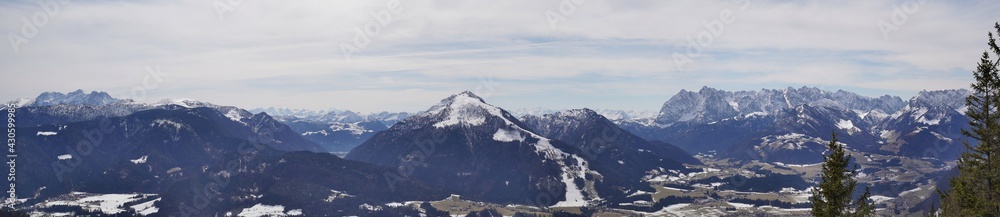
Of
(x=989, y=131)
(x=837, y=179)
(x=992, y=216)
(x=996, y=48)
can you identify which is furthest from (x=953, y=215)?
(x=996, y=48)

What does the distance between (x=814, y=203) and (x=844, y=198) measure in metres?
2.80

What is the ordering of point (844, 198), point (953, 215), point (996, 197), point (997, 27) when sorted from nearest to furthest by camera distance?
1. point (997, 27)
2. point (996, 197)
3. point (844, 198)
4. point (953, 215)

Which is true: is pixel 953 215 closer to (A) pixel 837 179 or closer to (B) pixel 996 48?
(A) pixel 837 179

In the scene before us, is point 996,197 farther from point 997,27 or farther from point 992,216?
point 997,27

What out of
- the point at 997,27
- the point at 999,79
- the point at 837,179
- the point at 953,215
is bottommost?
the point at 953,215

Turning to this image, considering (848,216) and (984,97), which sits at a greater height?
(984,97)

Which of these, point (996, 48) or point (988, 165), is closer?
point (996, 48)

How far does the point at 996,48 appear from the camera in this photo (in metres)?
49.1

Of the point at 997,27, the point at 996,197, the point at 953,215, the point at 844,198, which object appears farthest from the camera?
the point at 953,215

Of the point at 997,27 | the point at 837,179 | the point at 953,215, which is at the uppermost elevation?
the point at 997,27

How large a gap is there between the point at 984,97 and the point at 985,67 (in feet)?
12.8

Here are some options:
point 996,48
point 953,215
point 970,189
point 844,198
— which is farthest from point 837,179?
point 953,215

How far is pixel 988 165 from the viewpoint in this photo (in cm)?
5381

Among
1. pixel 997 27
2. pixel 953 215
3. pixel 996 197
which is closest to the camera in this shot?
pixel 997 27
